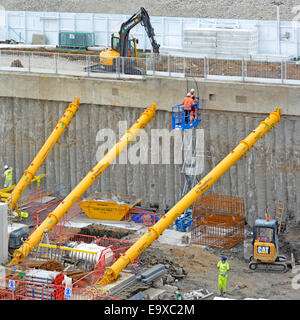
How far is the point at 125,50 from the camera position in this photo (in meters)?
36.1

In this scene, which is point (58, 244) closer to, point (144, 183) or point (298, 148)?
Answer: point (144, 183)

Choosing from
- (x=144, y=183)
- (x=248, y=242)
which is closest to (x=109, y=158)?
(x=144, y=183)

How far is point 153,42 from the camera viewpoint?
35.7m

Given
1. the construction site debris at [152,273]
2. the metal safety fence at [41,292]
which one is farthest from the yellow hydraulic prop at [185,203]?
the metal safety fence at [41,292]

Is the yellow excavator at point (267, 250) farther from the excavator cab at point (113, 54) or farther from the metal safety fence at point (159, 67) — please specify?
the excavator cab at point (113, 54)

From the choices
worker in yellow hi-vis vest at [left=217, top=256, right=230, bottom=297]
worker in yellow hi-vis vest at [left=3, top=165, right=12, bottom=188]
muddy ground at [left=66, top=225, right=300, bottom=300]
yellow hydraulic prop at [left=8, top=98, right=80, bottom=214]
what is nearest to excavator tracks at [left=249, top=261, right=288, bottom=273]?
muddy ground at [left=66, top=225, right=300, bottom=300]

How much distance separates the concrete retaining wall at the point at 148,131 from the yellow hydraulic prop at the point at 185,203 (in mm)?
1382

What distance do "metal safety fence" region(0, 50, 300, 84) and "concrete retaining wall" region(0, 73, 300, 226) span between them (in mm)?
619

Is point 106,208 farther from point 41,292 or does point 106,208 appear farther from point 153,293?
point 41,292

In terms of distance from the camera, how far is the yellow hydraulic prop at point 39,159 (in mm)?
33156

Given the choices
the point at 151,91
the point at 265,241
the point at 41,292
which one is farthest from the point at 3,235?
the point at 151,91

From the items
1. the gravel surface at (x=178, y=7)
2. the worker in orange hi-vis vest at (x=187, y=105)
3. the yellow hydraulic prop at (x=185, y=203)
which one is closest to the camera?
the yellow hydraulic prop at (x=185, y=203)

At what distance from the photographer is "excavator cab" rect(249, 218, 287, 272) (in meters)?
27.1

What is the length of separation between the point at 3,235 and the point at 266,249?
842 centimetres
